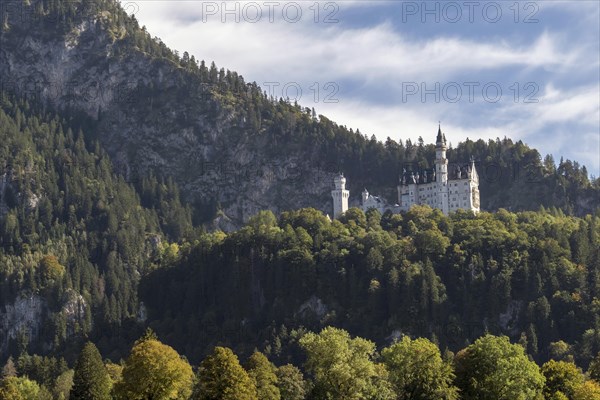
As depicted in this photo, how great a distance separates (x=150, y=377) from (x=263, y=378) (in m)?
14.1

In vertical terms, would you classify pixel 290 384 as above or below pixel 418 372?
below

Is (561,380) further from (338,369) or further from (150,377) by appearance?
(150,377)

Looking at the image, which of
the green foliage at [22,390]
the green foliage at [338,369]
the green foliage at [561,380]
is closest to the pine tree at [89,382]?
the green foliage at [22,390]

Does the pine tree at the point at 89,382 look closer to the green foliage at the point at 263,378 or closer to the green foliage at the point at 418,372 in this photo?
the green foliage at the point at 263,378

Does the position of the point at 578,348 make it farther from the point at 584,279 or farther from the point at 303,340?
the point at 303,340

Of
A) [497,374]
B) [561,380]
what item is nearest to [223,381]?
[497,374]

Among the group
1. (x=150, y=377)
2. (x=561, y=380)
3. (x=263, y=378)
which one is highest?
(x=150, y=377)

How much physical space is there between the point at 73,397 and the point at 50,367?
2626 inches

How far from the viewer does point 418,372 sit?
115 m

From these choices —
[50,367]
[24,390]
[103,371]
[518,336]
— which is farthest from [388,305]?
[103,371]

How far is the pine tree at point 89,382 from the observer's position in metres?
122

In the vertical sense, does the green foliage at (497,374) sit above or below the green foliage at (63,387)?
above

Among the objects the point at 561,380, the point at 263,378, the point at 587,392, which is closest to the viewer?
the point at 587,392

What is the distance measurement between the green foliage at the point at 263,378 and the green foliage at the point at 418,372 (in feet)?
37.6
